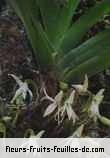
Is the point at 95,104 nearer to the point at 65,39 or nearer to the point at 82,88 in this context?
the point at 82,88

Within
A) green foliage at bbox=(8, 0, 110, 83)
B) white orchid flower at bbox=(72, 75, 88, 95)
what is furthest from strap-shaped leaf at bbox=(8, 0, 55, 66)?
white orchid flower at bbox=(72, 75, 88, 95)

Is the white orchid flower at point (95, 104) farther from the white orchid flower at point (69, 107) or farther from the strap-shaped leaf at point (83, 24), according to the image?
the strap-shaped leaf at point (83, 24)

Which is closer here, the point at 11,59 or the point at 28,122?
the point at 28,122

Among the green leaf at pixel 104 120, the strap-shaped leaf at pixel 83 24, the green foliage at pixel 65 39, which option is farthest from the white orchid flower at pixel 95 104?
the strap-shaped leaf at pixel 83 24

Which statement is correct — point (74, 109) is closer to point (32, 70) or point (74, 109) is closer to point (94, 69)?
point (94, 69)

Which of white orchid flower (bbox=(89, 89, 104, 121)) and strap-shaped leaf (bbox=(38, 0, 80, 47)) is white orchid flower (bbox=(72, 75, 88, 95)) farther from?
strap-shaped leaf (bbox=(38, 0, 80, 47))

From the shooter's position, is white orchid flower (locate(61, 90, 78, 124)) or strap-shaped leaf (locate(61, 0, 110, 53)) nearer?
white orchid flower (locate(61, 90, 78, 124))

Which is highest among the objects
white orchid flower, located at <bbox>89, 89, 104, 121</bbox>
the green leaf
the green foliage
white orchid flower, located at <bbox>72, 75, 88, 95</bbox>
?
the green foliage

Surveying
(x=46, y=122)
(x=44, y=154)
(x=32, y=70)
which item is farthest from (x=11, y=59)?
(x=44, y=154)
